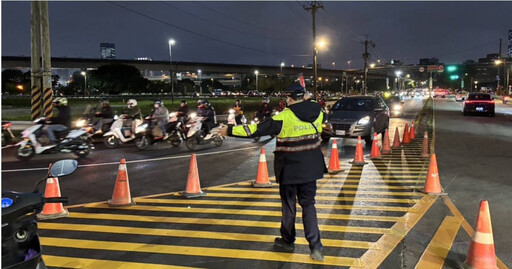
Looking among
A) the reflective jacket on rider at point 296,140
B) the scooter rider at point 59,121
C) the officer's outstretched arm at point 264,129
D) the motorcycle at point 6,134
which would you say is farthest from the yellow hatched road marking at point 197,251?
the motorcycle at point 6,134

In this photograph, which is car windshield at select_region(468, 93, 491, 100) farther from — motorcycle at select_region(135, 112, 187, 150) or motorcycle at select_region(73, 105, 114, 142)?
motorcycle at select_region(73, 105, 114, 142)

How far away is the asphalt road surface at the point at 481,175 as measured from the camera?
6.43 metres

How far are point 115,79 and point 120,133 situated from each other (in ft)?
268

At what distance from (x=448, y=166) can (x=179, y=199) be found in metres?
7.20

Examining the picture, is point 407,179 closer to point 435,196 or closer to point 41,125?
point 435,196

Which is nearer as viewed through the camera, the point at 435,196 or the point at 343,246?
the point at 343,246

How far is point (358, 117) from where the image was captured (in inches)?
661

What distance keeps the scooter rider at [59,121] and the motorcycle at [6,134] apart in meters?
3.79


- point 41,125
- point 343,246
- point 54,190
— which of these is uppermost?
point 41,125

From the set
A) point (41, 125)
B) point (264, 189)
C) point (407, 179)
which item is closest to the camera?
point (264, 189)

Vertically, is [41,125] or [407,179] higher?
[41,125]

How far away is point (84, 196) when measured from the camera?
8320mm

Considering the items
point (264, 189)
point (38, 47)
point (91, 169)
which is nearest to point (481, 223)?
point (264, 189)

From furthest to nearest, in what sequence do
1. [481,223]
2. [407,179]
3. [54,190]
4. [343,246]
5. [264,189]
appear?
[407,179] < [264,189] < [54,190] < [343,246] < [481,223]
